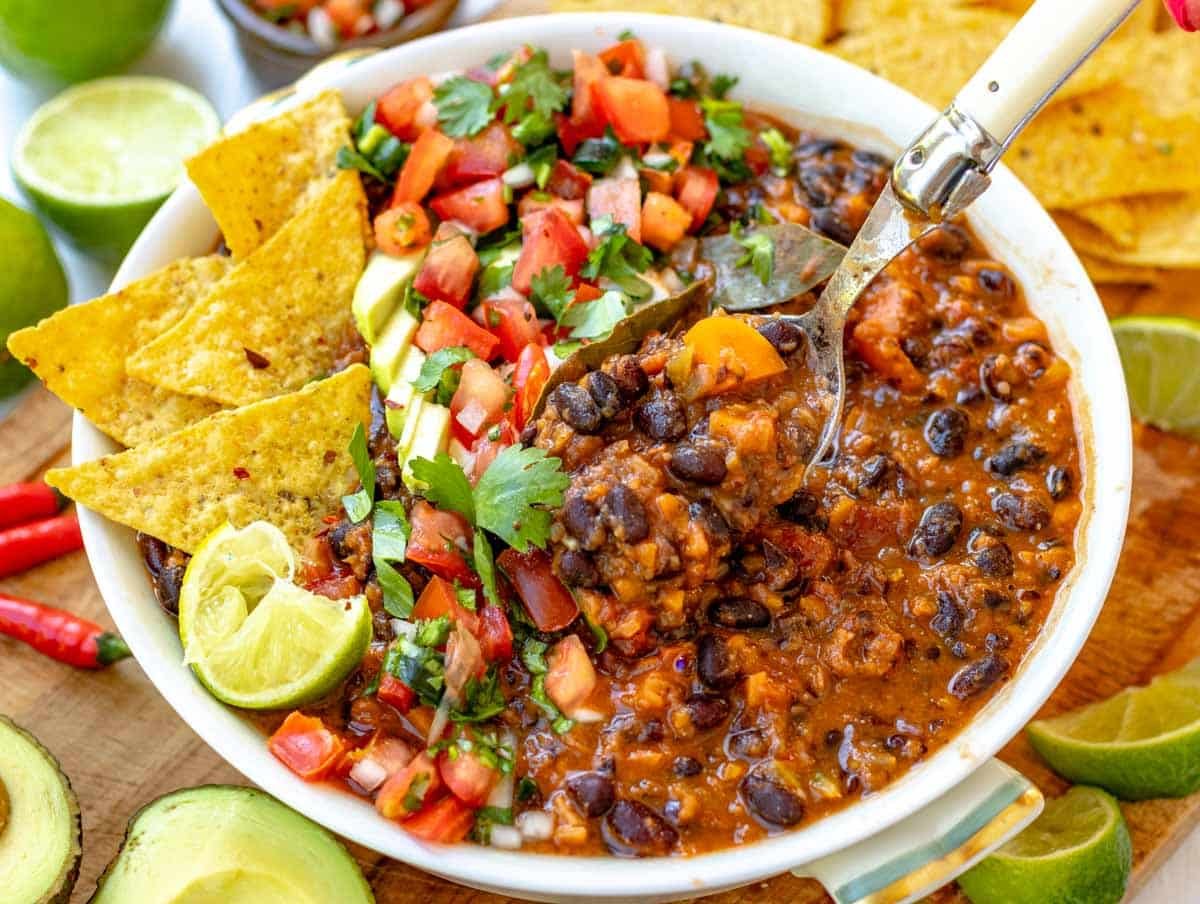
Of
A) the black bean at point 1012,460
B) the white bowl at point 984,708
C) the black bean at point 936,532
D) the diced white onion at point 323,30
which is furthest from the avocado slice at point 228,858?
the diced white onion at point 323,30

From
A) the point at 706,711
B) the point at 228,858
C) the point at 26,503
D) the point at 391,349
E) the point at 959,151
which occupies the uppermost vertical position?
the point at 959,151

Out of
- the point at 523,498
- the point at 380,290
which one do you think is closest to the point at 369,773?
the point at 523,498

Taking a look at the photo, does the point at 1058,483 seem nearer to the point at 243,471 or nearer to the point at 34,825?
the point at 243,471

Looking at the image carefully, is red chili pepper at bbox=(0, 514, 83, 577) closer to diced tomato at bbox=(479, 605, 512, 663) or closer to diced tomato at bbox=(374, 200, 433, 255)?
diced tomato at bbox=(374, 200, 433, 255)

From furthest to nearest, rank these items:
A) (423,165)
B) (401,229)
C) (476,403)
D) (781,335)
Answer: (423,165) → (401,229) → (476,403) → (781,335)

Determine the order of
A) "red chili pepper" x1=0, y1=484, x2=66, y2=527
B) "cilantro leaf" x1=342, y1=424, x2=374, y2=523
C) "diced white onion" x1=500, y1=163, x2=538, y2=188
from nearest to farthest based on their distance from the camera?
1. "cilantro leaf" x1=342, y1=424, x2=374, y2=523
2. "diced white onion" x1=500, y1=163, x2=538, y2=188
3. "red chili pepper" x1=0, y1=484, x2=66, y2=527

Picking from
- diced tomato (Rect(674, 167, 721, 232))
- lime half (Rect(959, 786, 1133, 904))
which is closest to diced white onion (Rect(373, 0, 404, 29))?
diced tomato (Rect(674, 167, 721, 232))
